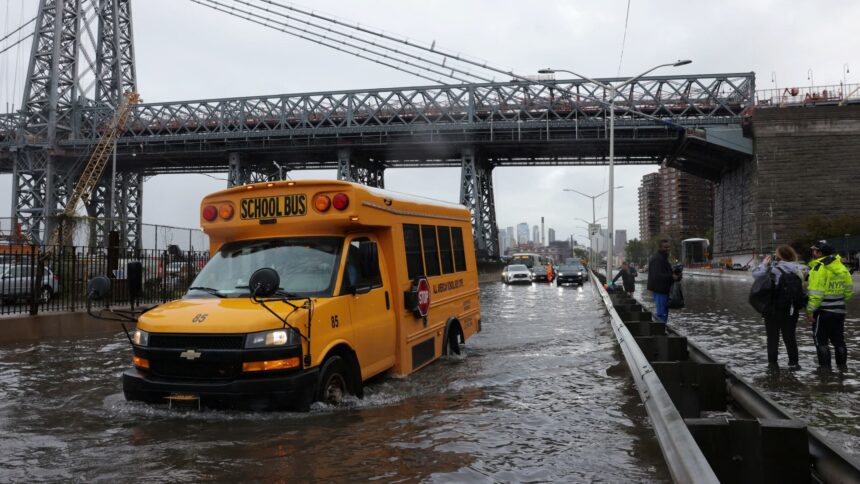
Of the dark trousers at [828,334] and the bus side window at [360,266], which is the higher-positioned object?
the bus side window at [360,266]

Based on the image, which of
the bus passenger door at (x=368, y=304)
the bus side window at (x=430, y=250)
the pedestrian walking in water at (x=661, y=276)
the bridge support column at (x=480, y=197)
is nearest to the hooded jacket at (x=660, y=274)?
the pedestrian walking in water at (x=661, y=276)

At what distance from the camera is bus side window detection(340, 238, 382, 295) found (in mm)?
6938

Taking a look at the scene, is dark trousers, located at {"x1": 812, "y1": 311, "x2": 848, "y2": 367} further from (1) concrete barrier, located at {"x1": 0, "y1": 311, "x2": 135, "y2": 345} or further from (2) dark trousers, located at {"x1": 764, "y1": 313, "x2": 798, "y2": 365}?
(1) concrete barrier, located at {"x1": 0, "y1": 311, "x2": 135, "y2": 345}

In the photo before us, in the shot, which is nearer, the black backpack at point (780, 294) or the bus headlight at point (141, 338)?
the bus headlight at point (141, 338)

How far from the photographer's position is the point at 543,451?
5441mm

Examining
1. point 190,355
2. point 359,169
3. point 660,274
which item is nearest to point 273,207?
point 190,355

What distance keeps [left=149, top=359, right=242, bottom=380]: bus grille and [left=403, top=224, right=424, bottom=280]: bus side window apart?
3016mm

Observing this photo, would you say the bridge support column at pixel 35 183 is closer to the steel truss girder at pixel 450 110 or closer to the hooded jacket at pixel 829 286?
the steel truss girder at pixel 450 110

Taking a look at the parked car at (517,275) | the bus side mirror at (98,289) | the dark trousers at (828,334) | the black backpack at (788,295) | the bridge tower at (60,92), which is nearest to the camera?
the bus side mirror at (98,289)

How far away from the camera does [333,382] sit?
6645mm

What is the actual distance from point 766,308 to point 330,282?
6261 millimetres

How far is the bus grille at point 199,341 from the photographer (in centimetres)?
590

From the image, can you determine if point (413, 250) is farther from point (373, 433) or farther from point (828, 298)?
point (828, 298)

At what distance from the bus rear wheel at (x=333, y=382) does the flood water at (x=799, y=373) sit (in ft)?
13.5
